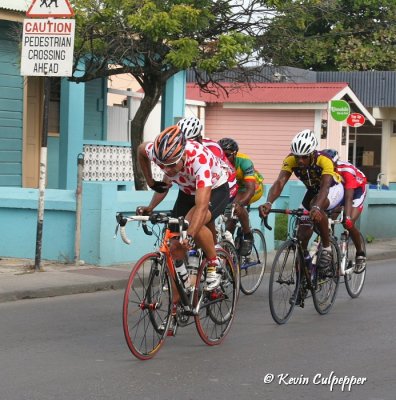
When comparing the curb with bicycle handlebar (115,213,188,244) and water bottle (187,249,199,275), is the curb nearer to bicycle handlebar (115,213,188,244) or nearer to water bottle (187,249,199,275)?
water bottle (187,249,199,275)

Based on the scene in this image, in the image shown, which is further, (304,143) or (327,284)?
(327,284)

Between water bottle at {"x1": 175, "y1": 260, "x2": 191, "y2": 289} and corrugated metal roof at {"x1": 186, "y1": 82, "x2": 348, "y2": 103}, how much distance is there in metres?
20.8

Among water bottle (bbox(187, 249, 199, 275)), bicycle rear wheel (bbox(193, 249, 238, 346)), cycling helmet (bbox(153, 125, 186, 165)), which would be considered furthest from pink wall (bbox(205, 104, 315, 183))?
cycling helmet (bbox(153, 125, 186, 165))

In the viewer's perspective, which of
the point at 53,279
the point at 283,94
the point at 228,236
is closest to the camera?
the point at 228,236

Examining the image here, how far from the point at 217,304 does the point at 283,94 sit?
853 inches

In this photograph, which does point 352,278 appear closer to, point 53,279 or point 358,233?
point 358,233

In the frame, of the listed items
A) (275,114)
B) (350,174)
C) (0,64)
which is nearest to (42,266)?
(350,174)

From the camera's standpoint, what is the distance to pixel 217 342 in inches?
329

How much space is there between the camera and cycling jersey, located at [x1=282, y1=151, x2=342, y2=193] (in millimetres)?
9938

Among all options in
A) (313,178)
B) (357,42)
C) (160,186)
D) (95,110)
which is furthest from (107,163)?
(357,42)

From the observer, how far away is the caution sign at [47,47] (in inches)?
466

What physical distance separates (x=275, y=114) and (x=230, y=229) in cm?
1859

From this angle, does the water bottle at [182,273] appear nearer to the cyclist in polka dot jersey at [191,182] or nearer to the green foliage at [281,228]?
the cyclist in polka dot jersey at [191,182]

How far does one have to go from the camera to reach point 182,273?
7867 millimetres
